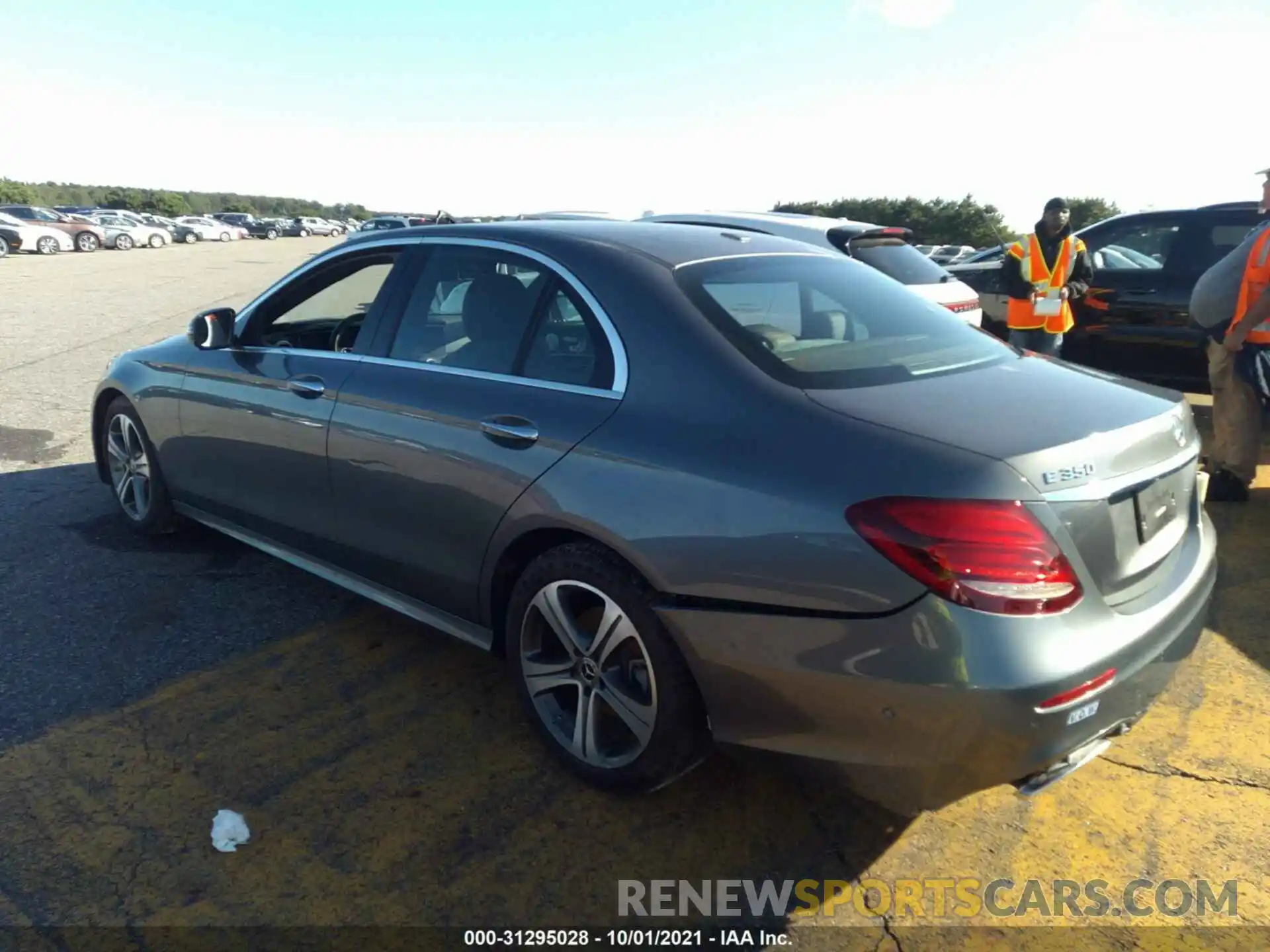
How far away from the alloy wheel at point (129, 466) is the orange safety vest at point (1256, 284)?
19.4ft

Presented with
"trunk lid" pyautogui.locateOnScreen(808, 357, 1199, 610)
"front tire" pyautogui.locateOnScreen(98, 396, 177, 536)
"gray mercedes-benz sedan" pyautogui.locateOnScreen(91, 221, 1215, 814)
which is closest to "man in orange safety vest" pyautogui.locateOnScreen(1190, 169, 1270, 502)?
"gray mercedes-benz sedan" pyautogui.locateOnScreen(91, 221, 1215, 814)

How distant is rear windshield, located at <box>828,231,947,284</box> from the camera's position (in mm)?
7141

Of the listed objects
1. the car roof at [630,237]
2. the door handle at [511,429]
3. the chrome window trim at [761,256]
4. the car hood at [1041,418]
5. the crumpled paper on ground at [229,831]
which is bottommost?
the crumpled paper on ground at [229,831]

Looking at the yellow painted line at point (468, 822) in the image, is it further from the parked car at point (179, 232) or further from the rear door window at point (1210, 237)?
the parked car at point (179, 232)

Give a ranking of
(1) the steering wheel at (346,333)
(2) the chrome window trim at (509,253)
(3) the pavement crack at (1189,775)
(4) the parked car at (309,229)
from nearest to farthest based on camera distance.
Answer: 1. (2) the chrome window trim at (509,253)
2. (3) the pavement crack at (1189,775)
3. (1) the steering wheel at (346,333)
4. (4) the parked car at (309,229)

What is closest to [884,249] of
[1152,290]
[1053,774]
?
[1152,290]

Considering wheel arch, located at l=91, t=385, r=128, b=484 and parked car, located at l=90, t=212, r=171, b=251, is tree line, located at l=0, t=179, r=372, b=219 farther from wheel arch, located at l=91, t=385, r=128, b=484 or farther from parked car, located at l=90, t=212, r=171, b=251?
wheel arch, located at l=91, t=385, r=128, b=484

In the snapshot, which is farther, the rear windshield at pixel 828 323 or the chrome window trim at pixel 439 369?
the chrome window trim at pixel 439 369

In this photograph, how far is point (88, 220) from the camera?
1619 inches

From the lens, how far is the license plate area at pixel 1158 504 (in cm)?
239

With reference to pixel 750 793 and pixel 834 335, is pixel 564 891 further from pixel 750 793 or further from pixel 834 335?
pixel 834 335

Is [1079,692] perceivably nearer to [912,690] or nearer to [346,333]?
[912,690]

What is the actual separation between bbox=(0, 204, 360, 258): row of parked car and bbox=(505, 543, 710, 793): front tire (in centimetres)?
3793

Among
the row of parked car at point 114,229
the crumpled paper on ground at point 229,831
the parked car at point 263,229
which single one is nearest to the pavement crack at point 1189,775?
the crumpled paper on ground at point 229,831
